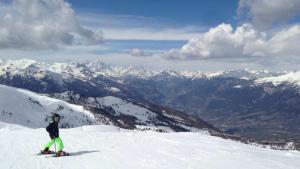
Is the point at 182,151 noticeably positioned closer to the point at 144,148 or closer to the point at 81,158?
the point at 144,148

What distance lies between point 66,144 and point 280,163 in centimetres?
1880

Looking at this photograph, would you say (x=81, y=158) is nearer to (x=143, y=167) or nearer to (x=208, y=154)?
(x=143, y=167)

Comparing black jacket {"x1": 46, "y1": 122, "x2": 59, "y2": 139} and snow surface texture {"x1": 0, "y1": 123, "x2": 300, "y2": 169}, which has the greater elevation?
black jacket {"x1": 46, "y1": 122, "x2": 59, "y2": 139}

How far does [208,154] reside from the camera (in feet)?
104

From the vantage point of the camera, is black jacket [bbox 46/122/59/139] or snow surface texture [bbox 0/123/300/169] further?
black jacket [bbox 46/122/59/139]

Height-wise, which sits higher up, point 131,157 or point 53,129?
point 53,129

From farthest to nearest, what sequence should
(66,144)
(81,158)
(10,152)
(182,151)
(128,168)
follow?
(66,144) < (182,151) < (10,152) < (81,158) < (128,168)

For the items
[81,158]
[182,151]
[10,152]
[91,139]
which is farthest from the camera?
[91,139]

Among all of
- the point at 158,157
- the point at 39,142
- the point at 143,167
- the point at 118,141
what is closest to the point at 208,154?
the point at 158,157

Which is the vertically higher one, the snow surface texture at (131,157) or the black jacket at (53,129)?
the black jacket at (53,129)

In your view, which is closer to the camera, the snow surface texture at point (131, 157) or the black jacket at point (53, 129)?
the snow surface texture at point (131, 157)

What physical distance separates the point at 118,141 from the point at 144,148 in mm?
5640

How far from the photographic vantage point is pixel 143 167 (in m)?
25.2

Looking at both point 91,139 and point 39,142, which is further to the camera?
point 91,139
